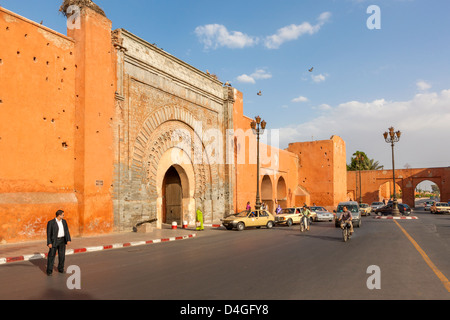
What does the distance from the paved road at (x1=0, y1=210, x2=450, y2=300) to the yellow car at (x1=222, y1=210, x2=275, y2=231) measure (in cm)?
990

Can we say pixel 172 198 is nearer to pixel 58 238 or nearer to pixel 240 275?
pixel 58 238

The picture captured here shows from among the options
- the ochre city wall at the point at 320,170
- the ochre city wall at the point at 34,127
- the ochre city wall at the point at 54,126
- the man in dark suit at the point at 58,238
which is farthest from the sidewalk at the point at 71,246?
the ochre city wall at the point at 320,170

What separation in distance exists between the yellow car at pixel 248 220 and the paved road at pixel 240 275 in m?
9.90

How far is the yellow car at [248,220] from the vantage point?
22.6 m

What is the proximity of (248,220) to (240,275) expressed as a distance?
50.3 ft

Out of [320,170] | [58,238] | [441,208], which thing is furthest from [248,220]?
[441,208]

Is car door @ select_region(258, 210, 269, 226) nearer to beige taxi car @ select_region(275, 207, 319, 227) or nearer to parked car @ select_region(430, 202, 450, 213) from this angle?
beige taxi car @ select_region(275, 207, 319, 227)

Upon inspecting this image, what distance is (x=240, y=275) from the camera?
8023 millimetres

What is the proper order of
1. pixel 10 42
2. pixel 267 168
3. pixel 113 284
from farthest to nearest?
pixel 267 168 → pixel 10 42 → pixel 113 284

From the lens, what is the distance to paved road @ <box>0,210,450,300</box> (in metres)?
6.37
